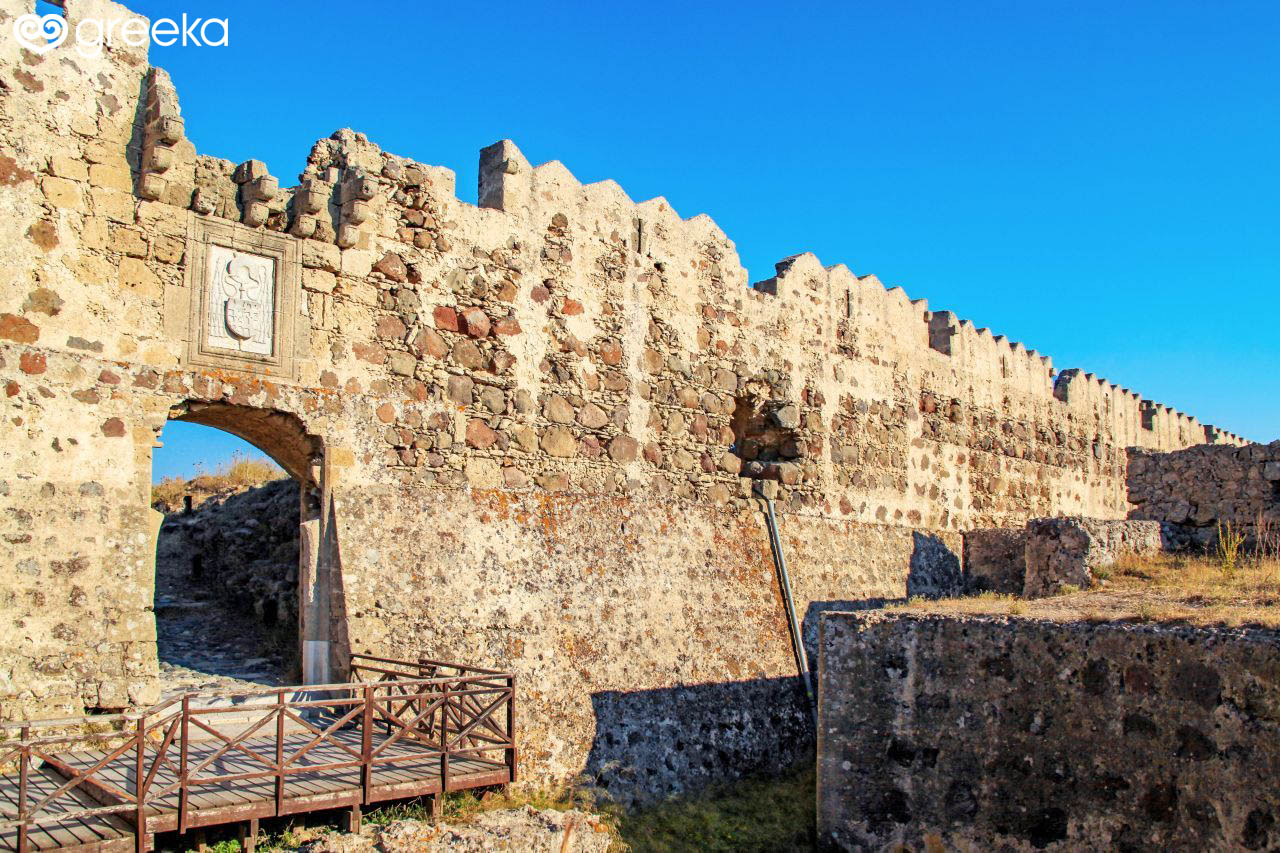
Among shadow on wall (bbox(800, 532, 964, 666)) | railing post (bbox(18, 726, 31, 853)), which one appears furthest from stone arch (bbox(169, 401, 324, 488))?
shadow on wall (bbox(800, 532, 964, 666))

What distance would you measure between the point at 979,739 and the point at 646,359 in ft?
16.8

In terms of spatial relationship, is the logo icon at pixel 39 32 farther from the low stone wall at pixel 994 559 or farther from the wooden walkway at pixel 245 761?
the low stone wall at pixel 994 559

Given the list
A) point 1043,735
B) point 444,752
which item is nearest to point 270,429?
point 444,752

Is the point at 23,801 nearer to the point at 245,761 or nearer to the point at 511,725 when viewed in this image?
the point at 245,761

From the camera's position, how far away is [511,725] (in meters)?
7.71

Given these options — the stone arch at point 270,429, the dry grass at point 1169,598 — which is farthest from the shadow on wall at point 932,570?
the stone arch at point 270,429

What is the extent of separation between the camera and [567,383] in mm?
10164

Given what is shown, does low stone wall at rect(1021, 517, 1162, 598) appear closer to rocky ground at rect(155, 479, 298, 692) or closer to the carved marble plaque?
rocky ground at rect(155, 479, 298, 692)

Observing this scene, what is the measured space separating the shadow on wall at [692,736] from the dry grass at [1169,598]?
1963 millimetres

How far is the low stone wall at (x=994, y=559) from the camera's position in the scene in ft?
46.4

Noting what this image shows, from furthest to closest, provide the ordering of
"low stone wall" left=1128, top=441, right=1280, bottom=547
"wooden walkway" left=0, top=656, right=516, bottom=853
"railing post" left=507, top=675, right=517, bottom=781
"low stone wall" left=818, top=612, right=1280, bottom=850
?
"low stone wall" left=1128, top=441, right=1280, bottom=547 → "railing post" left=507, top=675, right=517, bottom=781 → "low stone wall" left=818, top=612, right=1280, bottom=850 → "wooden walkway" left=0, top=656, right=516, bottom=853

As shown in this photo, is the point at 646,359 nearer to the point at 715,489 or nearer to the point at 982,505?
the point at 715,489

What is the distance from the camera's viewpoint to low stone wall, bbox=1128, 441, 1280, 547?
12430mm

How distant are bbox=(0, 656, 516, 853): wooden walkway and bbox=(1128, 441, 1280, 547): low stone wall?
8854 mm
